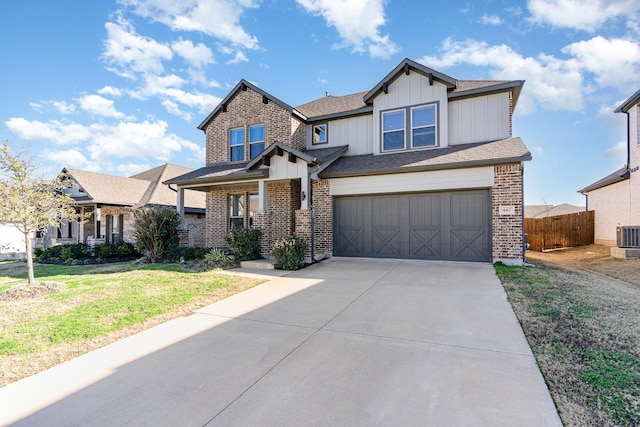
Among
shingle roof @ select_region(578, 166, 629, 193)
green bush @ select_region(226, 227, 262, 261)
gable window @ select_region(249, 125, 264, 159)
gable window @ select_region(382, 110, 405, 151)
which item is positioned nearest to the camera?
green bush @ select_region(226, 227, 262, 261)

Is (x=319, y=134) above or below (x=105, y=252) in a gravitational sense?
above

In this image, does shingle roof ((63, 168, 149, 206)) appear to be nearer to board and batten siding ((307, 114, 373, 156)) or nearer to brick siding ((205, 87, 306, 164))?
brick siding ((205, 87, 306, 164))

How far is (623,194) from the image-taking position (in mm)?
13445

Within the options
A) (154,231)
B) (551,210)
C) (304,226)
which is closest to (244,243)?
(304,226)

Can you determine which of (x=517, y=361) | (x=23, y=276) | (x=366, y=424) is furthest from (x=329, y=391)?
(x=23, y=276)

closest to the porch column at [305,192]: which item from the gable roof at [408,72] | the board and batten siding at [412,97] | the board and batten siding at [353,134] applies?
the board and batten siding at [353,134]

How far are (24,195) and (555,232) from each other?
20614 mm

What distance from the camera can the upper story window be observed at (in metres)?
11.2

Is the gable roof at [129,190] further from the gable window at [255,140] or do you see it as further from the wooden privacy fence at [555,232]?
the wooden privacy fence at [555,232]

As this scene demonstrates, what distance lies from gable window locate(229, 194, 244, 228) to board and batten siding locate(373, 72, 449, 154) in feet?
21.4

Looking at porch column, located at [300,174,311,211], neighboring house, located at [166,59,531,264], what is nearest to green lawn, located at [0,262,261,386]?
porch column, located at [300,174,311,211]

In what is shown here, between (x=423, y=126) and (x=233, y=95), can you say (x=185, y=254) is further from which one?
(x=423, y=126)

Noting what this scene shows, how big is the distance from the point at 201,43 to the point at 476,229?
1293 centimetres

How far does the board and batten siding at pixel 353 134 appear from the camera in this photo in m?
12.3
